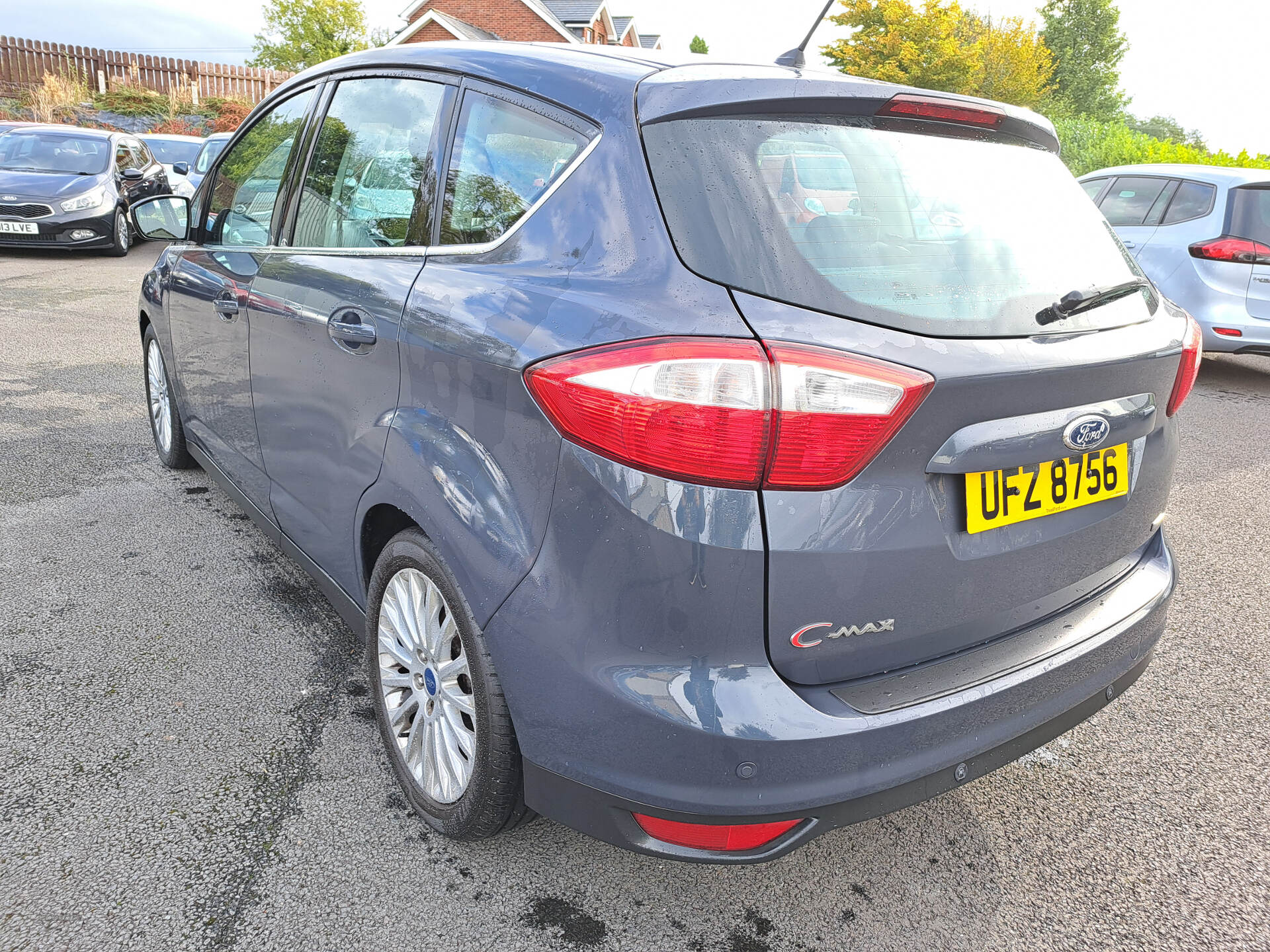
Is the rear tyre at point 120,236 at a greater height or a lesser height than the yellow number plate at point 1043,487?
lesser

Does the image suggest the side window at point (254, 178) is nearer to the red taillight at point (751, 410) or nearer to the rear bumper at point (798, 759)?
the red taillight at point (751, 410)

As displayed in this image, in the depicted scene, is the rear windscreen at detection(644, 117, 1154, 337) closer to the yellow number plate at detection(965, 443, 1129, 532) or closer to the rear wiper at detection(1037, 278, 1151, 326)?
the rear wiper at detection(1037, 278, 1151, 326)

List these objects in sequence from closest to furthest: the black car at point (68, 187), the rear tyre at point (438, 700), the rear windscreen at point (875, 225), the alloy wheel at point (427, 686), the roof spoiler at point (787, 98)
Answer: the rear windscreen at point (875, 225), the roof spoiler at point (787, 98), the rear tyre at point (438, 700), the alloy wheel at point (427, 686), the black car at point (68, 187)

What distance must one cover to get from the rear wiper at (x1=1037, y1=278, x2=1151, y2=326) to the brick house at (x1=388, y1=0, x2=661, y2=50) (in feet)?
112

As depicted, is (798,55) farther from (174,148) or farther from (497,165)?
(174,148)

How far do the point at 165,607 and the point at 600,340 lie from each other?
2.39 m

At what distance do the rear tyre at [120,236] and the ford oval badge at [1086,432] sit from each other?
12962mm

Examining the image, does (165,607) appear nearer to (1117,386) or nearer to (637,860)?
(637,860)

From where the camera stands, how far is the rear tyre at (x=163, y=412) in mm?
4353

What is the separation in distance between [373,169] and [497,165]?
2.09 feet

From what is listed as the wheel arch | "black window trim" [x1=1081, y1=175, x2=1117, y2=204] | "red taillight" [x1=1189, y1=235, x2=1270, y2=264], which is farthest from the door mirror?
"black window trim" [x1=1081, y1=175, x2=1117, y2=204]

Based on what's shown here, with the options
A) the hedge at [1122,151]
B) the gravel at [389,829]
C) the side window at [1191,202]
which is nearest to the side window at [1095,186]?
the side window at [1191,202]

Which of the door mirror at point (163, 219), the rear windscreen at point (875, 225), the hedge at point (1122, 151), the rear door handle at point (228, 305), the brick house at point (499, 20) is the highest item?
the brick house at point (499, 20)

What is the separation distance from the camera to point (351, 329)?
7.64 ft
